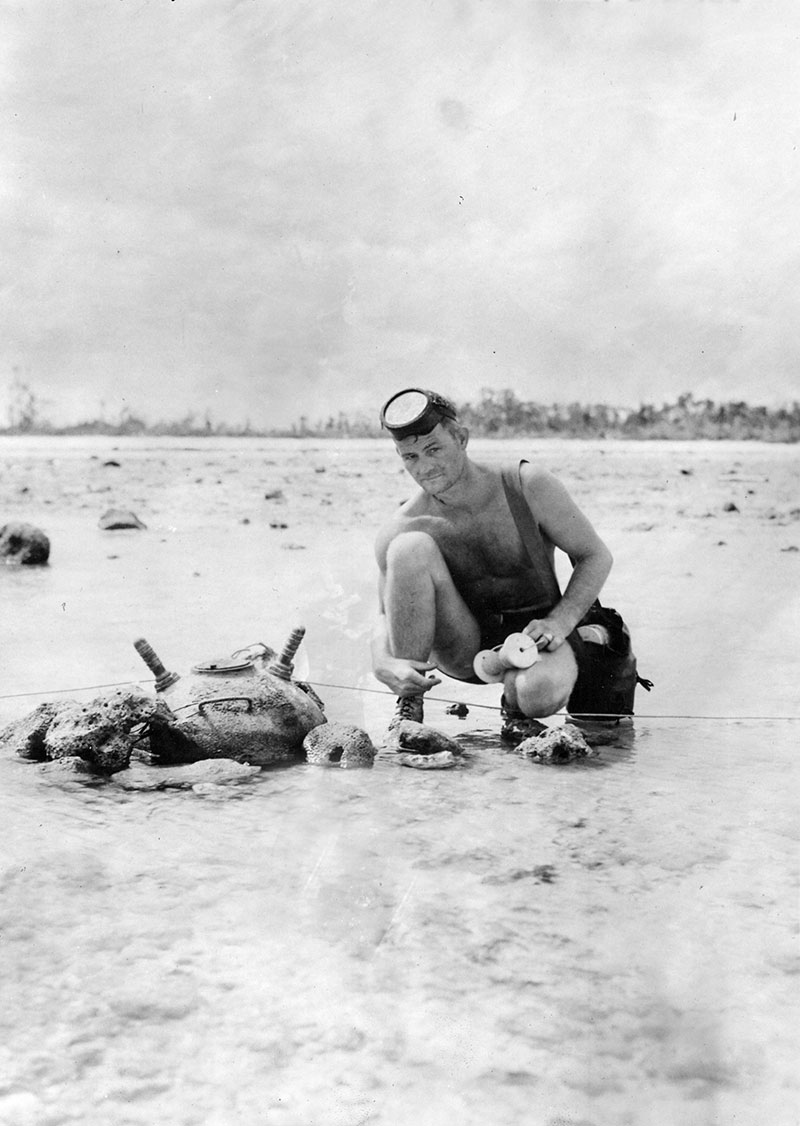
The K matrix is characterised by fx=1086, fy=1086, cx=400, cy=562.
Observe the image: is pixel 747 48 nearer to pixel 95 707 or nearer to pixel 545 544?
pixel 545 544

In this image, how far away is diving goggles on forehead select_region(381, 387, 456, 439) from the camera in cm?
301

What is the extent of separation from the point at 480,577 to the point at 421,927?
1464 mm

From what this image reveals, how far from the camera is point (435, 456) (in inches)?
120

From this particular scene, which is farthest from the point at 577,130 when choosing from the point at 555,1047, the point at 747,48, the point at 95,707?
the point at 555,1047

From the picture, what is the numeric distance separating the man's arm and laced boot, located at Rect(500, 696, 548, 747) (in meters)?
0.32

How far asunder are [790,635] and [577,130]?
2.68 m

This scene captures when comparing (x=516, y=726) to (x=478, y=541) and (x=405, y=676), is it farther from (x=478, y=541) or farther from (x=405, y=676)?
(x=478, y=541)

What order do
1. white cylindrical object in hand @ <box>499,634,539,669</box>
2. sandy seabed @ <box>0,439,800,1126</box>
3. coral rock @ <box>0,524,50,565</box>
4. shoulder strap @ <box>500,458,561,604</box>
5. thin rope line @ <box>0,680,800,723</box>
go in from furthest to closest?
coral rock @ <box>0,524,50,565</box>
thin rope line @ <box>0,680,800,723</box>
shoulder strap @ <box>500,458,561,604</box>
white cylindrical object in hand @ <box>499,634,539,669</box>
sandy seabed @ <box>0,439,800,1126</box>

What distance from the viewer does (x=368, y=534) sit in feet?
24.8

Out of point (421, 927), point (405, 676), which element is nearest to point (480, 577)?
point (405, 676)

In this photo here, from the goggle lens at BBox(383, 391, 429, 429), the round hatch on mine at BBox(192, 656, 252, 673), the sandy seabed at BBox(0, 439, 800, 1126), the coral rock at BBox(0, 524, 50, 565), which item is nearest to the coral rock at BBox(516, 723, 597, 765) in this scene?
the sandy seabed at BBox(0, 439, 800, 1126)

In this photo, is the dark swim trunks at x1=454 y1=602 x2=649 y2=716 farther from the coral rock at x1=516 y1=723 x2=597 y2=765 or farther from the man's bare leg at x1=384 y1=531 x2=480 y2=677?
the coral rock at x1=516 y1=723 x2=597 y2=765

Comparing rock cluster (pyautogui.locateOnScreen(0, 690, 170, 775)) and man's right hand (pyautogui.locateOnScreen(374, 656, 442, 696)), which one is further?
man's right hand (pyautogui.locateOnScreen(374, 656, 442, 696))

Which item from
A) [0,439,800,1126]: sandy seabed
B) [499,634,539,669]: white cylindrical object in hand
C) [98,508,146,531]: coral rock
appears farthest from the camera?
[98,508,146,531]: coral rock
